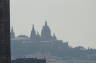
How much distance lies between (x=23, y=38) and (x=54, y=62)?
31921 millimetres

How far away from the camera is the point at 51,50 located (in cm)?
19325
